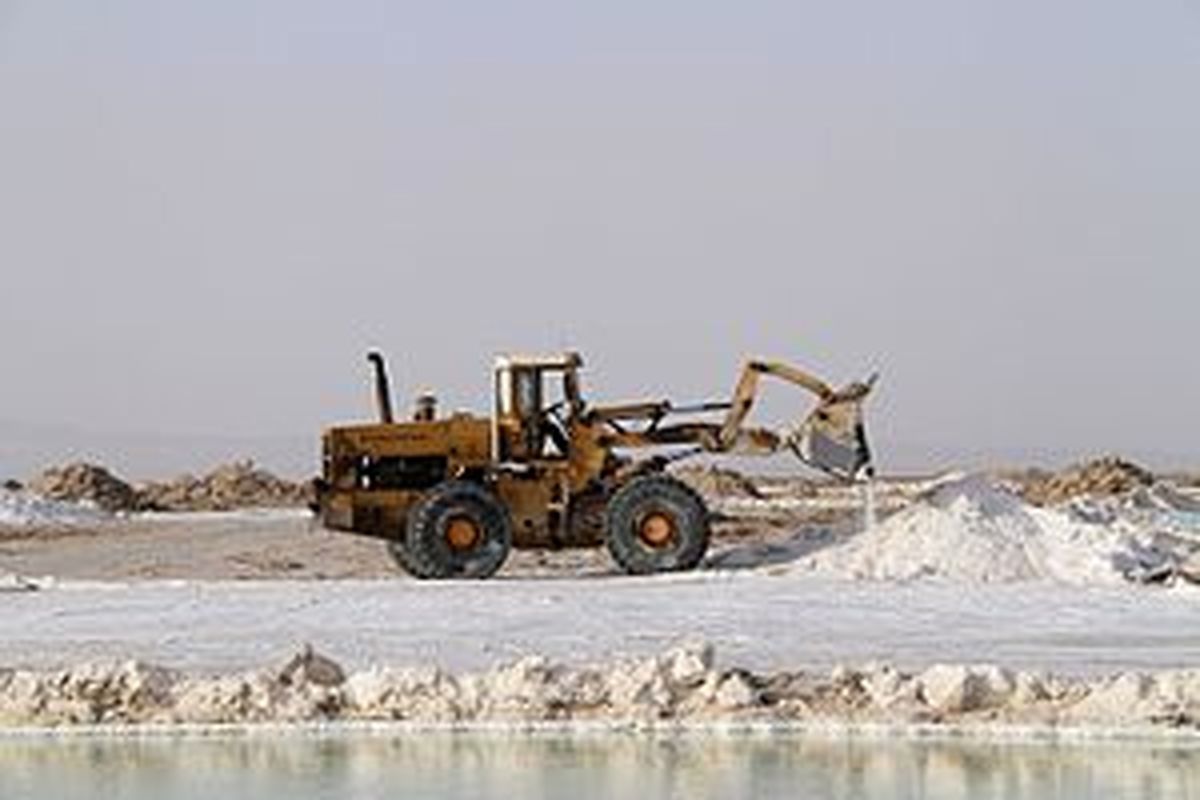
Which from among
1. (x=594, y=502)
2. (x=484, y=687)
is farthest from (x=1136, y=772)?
(x=594, y=502)

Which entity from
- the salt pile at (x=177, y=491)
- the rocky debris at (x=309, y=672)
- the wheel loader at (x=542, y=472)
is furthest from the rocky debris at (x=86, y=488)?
the rocky debris at (x=309, y=672)

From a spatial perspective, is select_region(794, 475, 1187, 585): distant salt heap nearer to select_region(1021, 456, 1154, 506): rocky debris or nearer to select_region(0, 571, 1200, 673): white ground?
select_region(0, 571, 1200, 673): white ground

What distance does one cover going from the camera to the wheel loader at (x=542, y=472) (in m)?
22.5

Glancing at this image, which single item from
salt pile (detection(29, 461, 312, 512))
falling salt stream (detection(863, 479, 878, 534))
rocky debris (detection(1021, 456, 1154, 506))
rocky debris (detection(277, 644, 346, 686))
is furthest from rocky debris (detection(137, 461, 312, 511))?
rocky debris (detection(277, 644, 346, 686))

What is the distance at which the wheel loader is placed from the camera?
22500 millimetres

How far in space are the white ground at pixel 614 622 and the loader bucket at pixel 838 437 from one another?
159 centimetres

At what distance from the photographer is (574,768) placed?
13586 mm

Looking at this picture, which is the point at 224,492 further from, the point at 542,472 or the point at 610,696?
the point at 610,696

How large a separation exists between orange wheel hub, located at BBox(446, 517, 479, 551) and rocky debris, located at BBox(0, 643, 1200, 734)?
7007 millimetres

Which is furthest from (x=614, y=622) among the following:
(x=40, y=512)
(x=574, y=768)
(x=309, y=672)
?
(x=40, y=512)

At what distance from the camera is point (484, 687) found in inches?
591

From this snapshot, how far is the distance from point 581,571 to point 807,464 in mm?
2593

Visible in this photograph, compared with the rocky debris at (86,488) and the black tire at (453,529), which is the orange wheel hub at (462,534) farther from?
the rocky debris at (86,488)

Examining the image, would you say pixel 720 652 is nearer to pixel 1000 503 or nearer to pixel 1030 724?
pixel 1030 724
